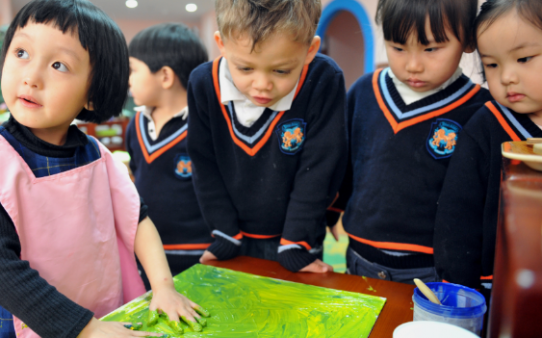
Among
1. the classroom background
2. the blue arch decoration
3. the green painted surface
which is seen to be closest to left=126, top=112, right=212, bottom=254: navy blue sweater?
the green painted surface

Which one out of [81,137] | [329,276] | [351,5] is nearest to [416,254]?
[329,276]

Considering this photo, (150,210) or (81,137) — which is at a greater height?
(81,137)

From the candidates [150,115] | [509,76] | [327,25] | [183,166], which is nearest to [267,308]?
[509,76]

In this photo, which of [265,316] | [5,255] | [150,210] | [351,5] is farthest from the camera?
[351,5]

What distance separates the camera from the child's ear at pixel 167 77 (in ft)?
4.52

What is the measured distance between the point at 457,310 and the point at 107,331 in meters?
0.48

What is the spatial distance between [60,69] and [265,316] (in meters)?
0.53

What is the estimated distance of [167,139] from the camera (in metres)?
1.34

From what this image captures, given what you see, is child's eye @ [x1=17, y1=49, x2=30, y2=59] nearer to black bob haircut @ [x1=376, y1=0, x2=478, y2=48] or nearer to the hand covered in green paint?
the hand covered in green paint

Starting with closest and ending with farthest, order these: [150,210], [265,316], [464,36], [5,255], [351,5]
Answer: [5,255], [265,316], [464,36], [150,210], [351,5]

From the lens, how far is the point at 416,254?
3.22 ft

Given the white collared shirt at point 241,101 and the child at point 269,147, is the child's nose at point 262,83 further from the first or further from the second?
the white collared shirt at point 241,101

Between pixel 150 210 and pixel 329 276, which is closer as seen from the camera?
pixel 329 276

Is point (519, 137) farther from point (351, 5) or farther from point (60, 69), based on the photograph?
point (351, 5)
